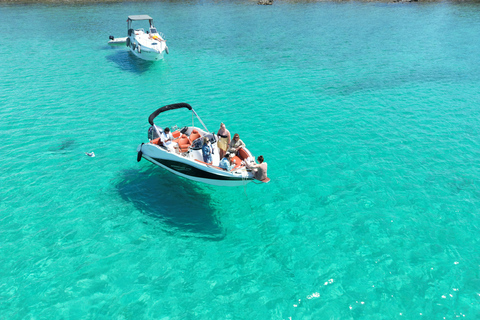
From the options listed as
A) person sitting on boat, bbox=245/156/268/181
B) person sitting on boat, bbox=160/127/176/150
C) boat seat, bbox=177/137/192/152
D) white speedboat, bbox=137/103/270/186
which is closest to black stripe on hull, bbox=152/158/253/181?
white speedboat, bbox=137/103/270/186

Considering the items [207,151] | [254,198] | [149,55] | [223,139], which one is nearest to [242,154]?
[223,139]

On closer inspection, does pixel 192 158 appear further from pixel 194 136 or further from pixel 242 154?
pixel 242 154

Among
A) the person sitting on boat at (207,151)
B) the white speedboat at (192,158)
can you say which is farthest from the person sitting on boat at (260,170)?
the person sitting on boat at (207,151)

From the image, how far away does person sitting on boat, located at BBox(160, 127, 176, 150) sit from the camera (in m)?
16.8

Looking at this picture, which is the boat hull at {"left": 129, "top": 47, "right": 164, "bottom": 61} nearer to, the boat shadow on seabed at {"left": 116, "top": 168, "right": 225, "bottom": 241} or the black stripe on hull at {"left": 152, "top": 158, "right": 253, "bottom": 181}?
the boat shadow on seabed at {"left": 116, "top": 168, "right": 225, "bottom": 241}

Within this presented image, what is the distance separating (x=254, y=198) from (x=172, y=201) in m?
4.18

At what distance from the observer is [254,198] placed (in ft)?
52.8

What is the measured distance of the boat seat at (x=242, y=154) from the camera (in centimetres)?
1605

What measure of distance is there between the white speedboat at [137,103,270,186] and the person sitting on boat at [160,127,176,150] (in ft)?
0.20

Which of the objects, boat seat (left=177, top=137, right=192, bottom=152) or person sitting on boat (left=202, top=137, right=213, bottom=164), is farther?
boat seat (left=177, top=137, right=192, bottom=152)

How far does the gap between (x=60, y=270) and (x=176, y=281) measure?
459cm

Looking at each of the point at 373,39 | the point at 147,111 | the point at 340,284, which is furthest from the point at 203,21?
the point at 340,284

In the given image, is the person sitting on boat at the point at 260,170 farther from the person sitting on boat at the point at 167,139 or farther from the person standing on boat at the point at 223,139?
the person sitting on boat at the point at 167,139

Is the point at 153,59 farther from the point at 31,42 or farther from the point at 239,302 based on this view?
the point at 239,302
